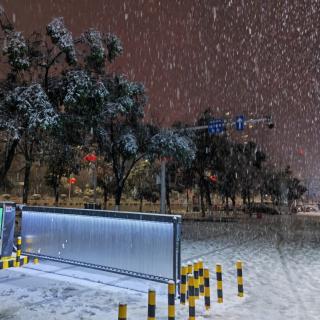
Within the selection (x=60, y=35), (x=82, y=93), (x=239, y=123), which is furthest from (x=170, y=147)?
(x=60, y=35)

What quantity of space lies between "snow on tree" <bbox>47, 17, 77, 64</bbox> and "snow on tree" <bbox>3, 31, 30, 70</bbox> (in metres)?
1.45

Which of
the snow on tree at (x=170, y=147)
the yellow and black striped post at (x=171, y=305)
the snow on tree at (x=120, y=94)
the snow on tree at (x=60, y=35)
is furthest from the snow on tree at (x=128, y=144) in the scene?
the yellow and black striped post at (x=171, y=305)

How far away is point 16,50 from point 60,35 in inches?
86.6

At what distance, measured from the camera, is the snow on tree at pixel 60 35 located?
55.0 ft

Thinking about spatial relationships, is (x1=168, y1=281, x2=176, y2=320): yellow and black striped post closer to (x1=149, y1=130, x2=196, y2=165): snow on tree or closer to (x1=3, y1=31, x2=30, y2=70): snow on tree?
(x1=3, y1=31, x2=30, y2=70): snow on tree

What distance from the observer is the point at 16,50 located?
15.4 metres

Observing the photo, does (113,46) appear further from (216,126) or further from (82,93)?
(216,126)

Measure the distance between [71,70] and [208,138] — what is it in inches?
820

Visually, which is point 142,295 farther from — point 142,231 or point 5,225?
point 5,225

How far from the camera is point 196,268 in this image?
23.1 feet

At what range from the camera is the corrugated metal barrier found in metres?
8.60

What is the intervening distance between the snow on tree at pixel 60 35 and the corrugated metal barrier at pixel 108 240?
7.93 m

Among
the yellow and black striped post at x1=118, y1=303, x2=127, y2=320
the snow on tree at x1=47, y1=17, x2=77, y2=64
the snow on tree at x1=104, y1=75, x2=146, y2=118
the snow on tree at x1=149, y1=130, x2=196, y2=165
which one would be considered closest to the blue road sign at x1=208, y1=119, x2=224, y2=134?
the snow on tree at x1=149, y1=130, x2=196, y2=165

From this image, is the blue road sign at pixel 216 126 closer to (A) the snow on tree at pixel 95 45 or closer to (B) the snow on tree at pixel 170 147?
(B) the snow on tree at pixel 170 147
